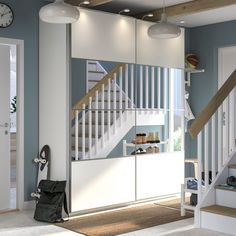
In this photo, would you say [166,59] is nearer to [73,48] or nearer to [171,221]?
[73,48]

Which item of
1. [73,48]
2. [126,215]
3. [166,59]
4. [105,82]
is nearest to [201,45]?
[166,59]

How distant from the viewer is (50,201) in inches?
204

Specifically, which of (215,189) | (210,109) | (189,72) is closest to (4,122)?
(210,109)

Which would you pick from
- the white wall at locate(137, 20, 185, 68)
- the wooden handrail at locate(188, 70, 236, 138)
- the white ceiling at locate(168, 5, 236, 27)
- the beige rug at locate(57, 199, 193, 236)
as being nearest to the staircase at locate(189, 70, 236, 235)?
the wooden handrail at locate(188, 70, 236, 138)

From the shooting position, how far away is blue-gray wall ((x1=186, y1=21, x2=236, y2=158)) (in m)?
7.17

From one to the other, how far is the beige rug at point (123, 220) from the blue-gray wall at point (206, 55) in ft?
7.48

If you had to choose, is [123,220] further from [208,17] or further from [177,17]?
[208,17]

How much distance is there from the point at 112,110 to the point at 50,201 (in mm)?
1423

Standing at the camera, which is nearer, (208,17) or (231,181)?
(231,181)

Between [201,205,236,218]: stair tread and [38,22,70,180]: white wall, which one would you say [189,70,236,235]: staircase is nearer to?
[201,205,236,218]: stair tread

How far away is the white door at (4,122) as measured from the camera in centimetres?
557

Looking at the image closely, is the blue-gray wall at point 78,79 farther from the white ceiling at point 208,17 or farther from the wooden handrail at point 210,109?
the white ceiling at point 208,17

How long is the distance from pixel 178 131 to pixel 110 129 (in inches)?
51.2

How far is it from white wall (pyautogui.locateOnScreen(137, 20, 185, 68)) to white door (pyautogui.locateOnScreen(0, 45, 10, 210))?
1751 mm
